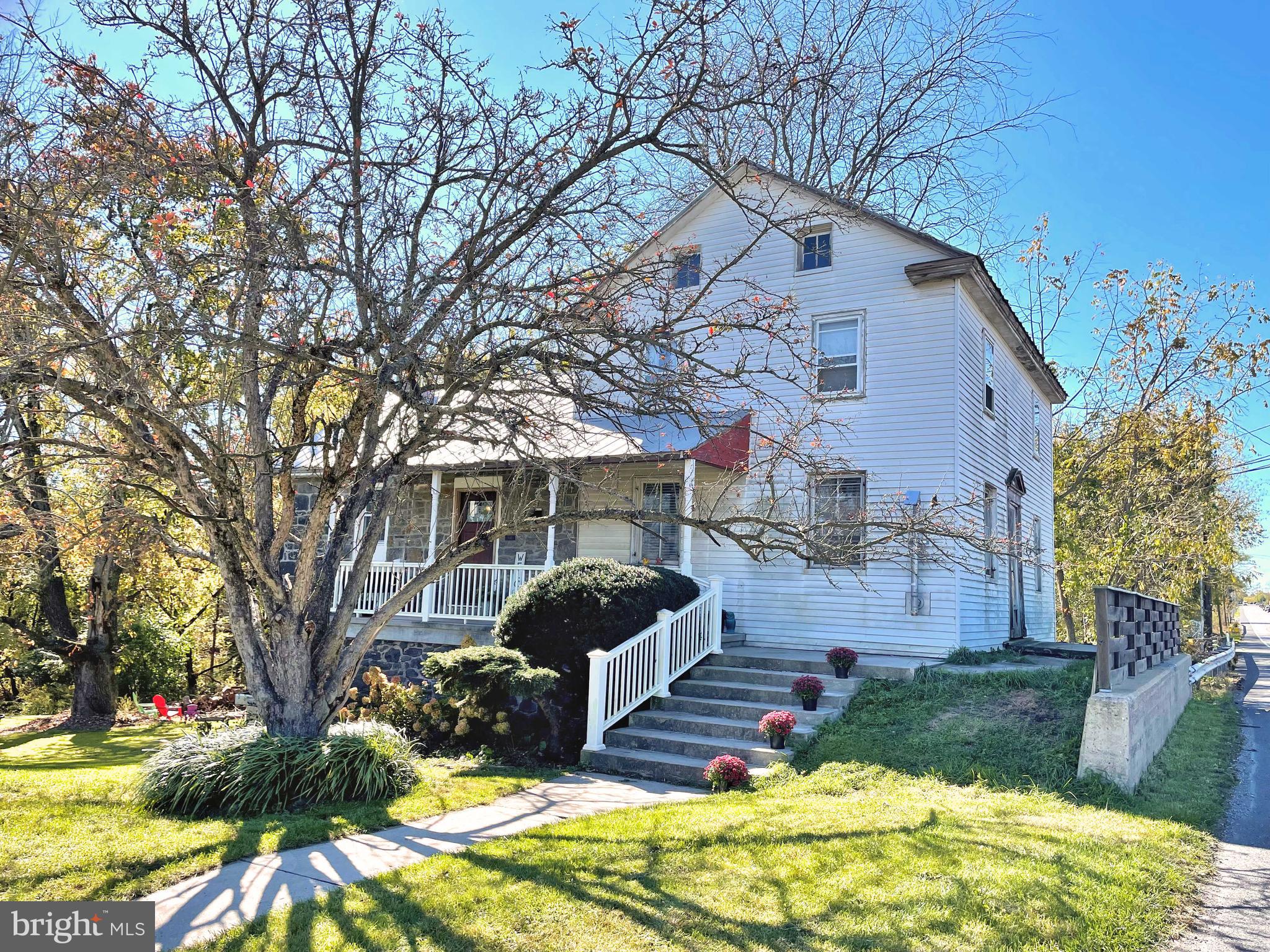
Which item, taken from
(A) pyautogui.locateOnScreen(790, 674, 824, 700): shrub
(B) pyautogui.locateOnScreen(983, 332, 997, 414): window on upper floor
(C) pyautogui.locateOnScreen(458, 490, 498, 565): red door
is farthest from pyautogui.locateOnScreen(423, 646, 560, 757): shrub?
(B) pyautogui.locateOnScreen(983, 332, 997, 414): window on upper floor

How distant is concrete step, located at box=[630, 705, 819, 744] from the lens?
9156 millimetres

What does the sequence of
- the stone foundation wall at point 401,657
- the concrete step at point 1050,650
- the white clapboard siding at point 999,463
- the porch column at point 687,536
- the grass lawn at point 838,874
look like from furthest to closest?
1. the concrete step at point 1050,650
2. the stone foundation wall at point 401,657
3. the white clapboard siding at point 999,463
4. the porch column at point 687,536
5. the grass lawn at point 838,874

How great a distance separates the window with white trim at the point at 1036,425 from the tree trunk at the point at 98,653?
708 inches

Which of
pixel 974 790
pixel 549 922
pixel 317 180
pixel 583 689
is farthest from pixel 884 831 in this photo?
pixel 317 180

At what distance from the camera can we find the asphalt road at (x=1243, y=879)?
4113 millimetres

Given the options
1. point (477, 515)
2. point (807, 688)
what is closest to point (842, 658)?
point (807, 688)

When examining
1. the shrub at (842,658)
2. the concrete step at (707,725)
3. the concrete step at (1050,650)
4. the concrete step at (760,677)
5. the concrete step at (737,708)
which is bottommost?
the concrete step at (707,725)

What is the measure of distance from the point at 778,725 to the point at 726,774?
1063 mm

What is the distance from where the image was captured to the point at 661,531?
46.7ft

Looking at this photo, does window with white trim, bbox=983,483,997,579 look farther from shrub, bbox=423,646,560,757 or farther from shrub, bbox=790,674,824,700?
shrub, bbox=423,646,560,757

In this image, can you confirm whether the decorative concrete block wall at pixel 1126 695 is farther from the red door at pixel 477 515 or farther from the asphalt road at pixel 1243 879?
the red door at pixel 477 515

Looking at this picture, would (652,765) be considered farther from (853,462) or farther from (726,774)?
(853,462)

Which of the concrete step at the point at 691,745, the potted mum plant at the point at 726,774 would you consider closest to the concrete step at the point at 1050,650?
the concrete step at the point at 691,745

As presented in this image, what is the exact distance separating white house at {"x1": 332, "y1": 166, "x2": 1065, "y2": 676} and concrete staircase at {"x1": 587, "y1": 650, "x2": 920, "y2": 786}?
1.32m
